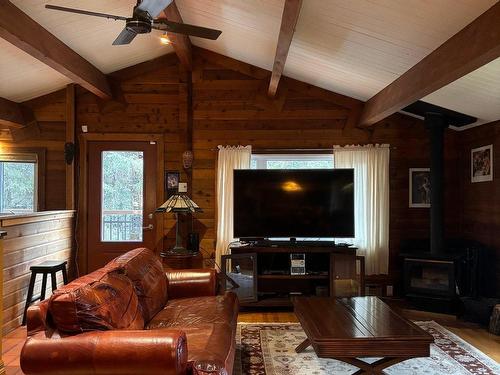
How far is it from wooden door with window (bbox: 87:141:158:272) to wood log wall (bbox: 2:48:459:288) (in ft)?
0.81

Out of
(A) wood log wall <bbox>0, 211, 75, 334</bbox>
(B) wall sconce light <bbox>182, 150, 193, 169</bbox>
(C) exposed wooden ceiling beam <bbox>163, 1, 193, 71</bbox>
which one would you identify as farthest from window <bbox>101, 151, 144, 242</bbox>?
(C) exposed wooden ceiling beam <bbox>163, 1, 193, 71</bbox>

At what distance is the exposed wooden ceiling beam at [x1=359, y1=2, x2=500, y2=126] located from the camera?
2533 mm

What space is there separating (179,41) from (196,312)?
292 centimetres

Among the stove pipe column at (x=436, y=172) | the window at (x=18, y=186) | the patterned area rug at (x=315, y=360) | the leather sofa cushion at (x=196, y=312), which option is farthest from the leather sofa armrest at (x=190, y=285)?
the window at (x=18, y=186)

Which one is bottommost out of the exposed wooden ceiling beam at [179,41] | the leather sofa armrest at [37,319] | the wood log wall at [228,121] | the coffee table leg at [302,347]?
the coffee table leg at [302,347]

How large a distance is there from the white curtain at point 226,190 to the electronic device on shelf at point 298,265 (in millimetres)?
898

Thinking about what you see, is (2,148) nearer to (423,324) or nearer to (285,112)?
(285,112)

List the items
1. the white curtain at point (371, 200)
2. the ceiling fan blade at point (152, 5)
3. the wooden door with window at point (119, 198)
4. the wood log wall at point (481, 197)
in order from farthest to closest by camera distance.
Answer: the wooden door with window at point (119, 198), the white curtain at point (371, 200), the wood log wall at point (481, 197), the ceiling fan blade at point (152, 5)

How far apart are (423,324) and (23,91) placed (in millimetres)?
5483

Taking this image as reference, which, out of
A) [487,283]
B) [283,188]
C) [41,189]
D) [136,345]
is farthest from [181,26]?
[487,283]

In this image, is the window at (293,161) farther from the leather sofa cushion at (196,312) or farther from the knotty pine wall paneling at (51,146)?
the knotty pine wall paneling at (51,146)

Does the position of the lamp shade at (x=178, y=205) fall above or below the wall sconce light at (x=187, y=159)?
below

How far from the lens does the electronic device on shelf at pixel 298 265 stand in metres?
4.97

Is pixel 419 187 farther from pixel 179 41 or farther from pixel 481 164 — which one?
pixel 179 41
